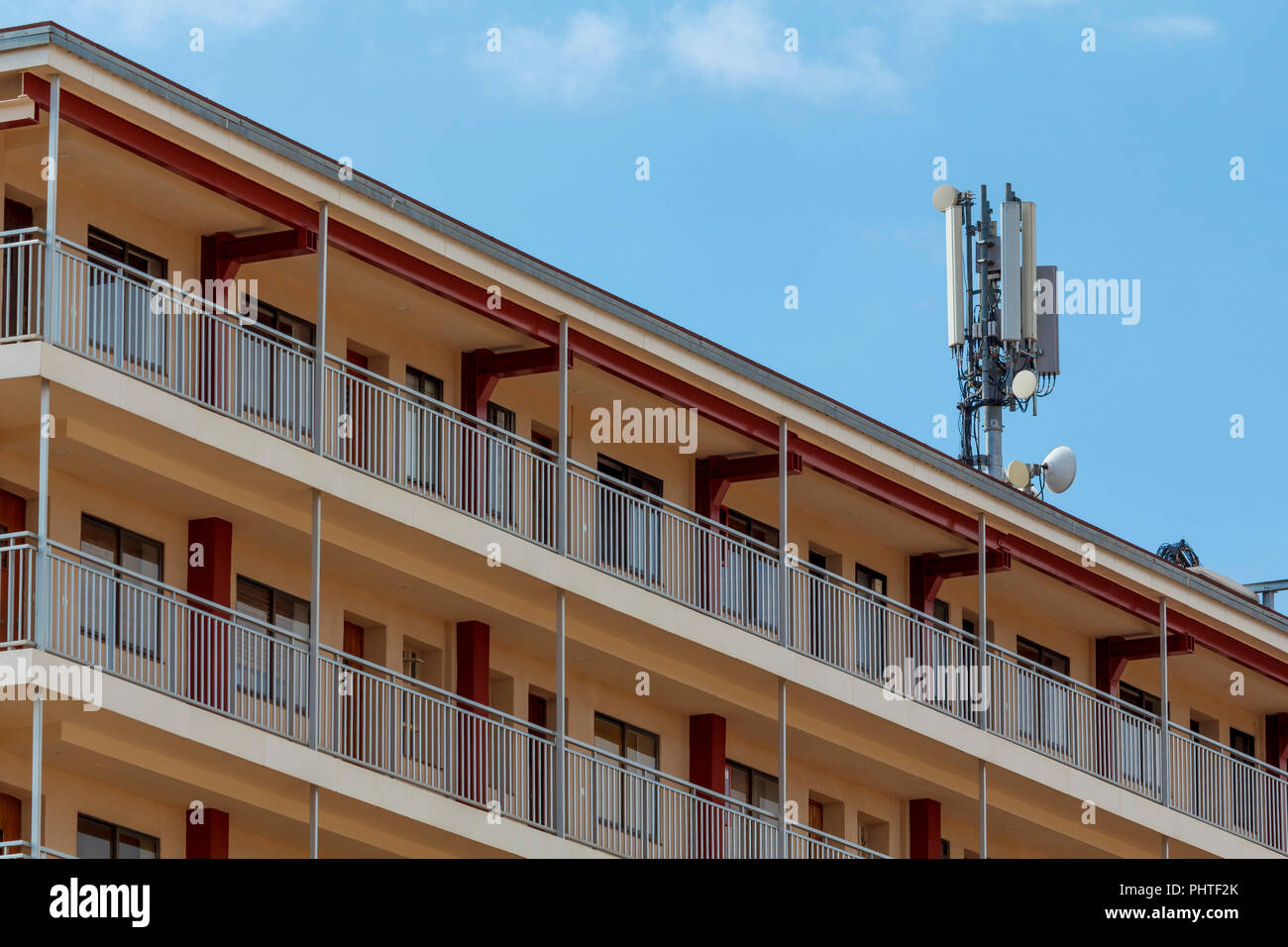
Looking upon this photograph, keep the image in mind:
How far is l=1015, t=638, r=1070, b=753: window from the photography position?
41406mm

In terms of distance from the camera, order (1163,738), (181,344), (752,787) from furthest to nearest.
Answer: (1163,738) < (752,787) < (181,344)

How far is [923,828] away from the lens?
136 feet

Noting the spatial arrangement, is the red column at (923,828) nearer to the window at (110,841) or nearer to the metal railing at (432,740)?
the metal railing at (432,740)

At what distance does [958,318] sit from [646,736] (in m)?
22.6

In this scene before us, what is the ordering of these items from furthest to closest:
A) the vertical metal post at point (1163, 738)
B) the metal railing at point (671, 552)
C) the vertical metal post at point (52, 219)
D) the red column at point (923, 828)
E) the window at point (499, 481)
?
the vertical metal post at point (1163, 738) < the red column at point (923, 828) < the metal railing at point (671, 552) < the window at point (499, 481) < the vertical metal post at point (52, 219)

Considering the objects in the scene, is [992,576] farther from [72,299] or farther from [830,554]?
[72,299]

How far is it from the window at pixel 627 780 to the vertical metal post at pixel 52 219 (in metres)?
8.60

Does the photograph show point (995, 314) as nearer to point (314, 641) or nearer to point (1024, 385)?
point (1024, 385)

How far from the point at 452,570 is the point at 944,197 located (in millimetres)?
26104

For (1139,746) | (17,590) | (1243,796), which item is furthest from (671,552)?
(1243,796)

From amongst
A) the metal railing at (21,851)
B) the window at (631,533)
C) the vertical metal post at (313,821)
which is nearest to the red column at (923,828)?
the window at (631,533)

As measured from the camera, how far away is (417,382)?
35.6 m

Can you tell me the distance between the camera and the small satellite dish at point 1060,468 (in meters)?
50.3
